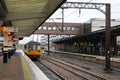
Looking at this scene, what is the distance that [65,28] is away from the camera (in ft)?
288

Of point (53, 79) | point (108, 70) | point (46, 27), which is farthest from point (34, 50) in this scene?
point (46, 27)

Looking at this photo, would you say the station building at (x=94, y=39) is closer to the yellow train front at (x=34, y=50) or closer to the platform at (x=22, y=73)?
the yellow train front at (x=34, y=50)

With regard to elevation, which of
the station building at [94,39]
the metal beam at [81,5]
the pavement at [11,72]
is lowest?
the pavement at [11,72]

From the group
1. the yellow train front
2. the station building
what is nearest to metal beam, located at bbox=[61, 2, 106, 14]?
the station building

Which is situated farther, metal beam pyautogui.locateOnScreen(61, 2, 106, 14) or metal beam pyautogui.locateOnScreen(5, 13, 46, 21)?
metal beam pyautogui.locateOnScreen(61, 2, 106, 14)

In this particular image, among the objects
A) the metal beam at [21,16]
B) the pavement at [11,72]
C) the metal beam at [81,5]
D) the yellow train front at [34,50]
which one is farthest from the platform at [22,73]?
the yellow train front at [34,50]

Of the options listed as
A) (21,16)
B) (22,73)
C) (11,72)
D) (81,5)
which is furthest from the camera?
(81,5)

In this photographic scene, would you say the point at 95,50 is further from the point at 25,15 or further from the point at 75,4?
the point at 25,15

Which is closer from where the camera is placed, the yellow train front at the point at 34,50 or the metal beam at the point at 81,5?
the metal beam at the point at 81,5

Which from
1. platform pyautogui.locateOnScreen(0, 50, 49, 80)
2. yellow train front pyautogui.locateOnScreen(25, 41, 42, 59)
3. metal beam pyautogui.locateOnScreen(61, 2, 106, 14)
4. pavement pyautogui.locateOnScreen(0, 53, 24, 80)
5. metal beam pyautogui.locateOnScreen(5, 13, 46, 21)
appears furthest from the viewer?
yellow train front pyautogui.locateOnScreen(25, 41, 42, 59)

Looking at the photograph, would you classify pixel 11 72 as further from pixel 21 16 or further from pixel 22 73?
pixel 21 16

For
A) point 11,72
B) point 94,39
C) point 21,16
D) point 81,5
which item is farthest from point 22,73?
point 94,39

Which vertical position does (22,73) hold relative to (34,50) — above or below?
below

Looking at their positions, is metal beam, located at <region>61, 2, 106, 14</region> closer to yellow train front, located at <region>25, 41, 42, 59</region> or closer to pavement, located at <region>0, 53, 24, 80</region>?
pavement, located at <region>0, 53, 24, 80</region>
